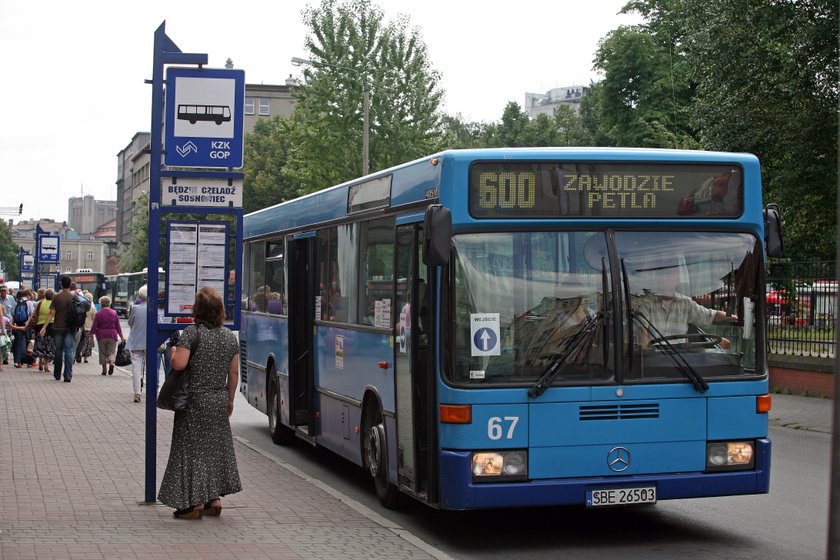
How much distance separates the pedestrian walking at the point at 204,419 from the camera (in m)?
9.12

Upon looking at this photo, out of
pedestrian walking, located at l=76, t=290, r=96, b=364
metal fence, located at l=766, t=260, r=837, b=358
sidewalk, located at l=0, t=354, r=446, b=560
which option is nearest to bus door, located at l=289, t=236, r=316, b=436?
sidewalk, located at l=0, t=354, r=446, b=560

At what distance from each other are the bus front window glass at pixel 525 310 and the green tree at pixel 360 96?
1610 inches

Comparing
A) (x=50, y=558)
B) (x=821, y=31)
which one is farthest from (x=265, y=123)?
(x=50, y=558)

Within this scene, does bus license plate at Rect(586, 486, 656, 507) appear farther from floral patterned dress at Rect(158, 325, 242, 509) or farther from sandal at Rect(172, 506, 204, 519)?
sandal at Rect(172, 506, 204, 519)

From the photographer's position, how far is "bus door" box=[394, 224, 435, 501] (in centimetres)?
889

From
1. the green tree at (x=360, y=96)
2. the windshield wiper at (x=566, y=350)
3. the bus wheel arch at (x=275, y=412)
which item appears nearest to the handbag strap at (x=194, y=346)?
the windshield wiper at (x=566, y=350)

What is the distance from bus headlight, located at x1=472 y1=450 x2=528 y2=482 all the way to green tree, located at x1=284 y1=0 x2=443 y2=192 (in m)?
41.3

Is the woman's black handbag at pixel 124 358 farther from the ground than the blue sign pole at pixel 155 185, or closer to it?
closer to it

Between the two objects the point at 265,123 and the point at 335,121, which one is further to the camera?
the point at 265,123

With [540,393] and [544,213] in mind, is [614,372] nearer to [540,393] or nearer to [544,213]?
[540,393]

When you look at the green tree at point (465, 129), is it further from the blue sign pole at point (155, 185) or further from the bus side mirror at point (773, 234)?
the bus side mirror at point (773, 234)

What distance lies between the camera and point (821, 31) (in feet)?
77.6

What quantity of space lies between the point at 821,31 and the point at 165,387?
59.6ft

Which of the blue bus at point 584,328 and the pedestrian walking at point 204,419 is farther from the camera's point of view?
the pedestrian walking at point 204,419
